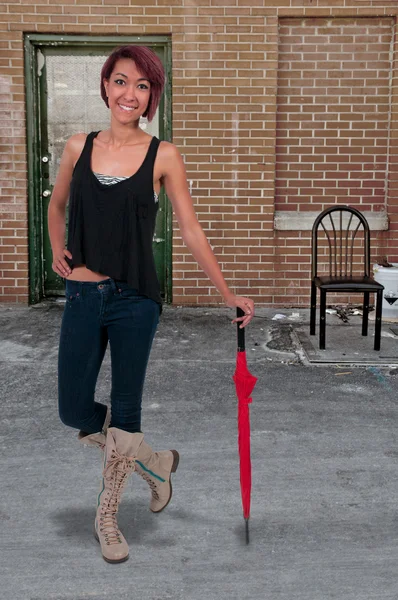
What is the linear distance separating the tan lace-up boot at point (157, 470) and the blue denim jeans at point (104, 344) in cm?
24

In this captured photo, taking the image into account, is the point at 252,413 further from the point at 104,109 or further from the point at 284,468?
the point at 104,109

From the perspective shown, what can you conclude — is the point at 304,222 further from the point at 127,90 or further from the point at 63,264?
the point at 63,264

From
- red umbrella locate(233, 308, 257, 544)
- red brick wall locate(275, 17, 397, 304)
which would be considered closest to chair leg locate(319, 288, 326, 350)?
red brick wall locate(275, 17, 397, 304)

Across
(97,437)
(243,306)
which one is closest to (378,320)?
(243,306)

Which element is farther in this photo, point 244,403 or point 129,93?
point 244,403

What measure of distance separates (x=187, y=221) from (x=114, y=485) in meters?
1.17

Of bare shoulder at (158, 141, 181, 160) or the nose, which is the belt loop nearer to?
bare shoulder at (158, 141, 181, 160)

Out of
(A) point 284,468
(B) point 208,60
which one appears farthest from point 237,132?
(A) point 284,468

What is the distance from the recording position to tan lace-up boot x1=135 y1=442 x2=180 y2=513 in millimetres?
3129

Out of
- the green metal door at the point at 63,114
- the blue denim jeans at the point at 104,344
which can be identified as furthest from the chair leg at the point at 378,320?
the blue denim jeans at the point at 104,344

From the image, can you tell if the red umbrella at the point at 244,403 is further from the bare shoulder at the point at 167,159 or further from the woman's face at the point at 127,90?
the woman's face at the point at 127,90

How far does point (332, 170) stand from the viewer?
8.55 meters

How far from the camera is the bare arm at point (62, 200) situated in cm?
290

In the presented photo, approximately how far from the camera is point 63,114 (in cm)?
861
